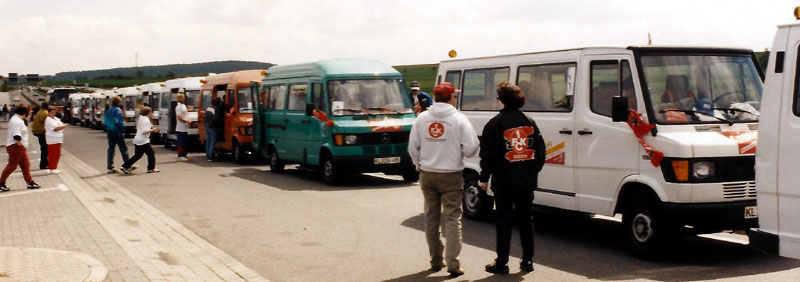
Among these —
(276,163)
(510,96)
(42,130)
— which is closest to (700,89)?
(510,96)

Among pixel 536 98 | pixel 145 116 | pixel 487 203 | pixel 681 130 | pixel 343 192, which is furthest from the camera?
pixel 145 116

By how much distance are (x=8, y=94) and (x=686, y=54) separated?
165254mm

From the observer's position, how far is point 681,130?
8320 millimetres

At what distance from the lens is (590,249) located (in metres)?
9.13

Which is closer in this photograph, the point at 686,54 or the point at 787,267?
the point at 787,267

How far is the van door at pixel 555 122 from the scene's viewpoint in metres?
9.52

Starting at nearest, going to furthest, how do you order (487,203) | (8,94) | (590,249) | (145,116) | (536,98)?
(590,249) → (536,98) → (487,203) → (145,116) → (8,94)

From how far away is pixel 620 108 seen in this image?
8328 mm

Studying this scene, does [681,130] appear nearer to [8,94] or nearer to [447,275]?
[447,275]

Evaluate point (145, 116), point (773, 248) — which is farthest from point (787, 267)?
point (145, 116)

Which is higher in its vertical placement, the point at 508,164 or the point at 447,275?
the point at 508,164

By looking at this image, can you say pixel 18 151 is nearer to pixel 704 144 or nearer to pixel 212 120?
pixel 212 120

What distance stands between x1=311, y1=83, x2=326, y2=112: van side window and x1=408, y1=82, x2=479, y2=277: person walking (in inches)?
346

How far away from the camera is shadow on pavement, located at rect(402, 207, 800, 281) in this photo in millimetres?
7824
